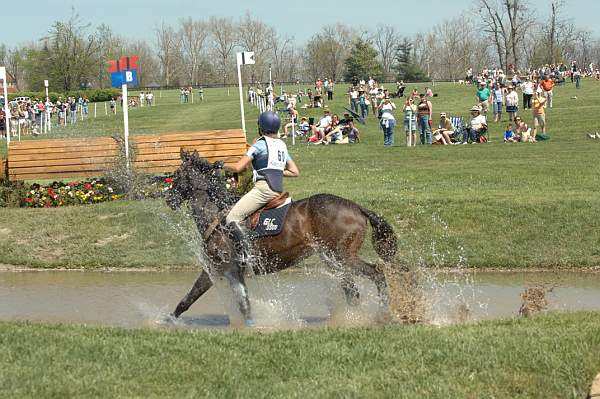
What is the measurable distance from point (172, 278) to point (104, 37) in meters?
80.6

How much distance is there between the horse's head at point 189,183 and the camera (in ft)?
34.4

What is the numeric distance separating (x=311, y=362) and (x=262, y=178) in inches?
124

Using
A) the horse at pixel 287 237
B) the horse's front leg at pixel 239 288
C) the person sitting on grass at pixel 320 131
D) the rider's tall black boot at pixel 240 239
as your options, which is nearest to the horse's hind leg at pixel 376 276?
the horse at pixel 287 237

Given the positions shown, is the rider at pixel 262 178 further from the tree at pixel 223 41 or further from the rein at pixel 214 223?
the tree at pixel 223 41

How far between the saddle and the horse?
0.07 metres

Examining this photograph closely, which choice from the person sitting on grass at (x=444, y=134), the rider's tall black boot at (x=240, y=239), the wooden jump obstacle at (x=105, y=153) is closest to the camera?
the rider's tall black boot at (x=240, y=239)

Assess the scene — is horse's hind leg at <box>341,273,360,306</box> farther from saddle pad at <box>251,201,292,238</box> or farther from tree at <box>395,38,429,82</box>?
tree at <box>395,38,429,82</box>

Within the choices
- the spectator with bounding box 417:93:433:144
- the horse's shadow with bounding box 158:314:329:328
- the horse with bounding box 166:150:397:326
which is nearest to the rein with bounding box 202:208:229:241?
the horse with bounding box 166:150:397:326

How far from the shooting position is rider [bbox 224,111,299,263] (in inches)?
400

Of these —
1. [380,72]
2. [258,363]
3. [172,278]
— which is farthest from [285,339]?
[380,72]

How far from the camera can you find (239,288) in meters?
10.5

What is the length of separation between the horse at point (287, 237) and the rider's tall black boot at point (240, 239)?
0.06m

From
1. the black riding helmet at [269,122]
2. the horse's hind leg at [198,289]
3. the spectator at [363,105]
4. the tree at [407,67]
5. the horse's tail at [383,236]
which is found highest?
the tree at [407,67]

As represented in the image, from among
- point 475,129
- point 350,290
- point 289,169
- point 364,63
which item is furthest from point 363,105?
point 364,63
